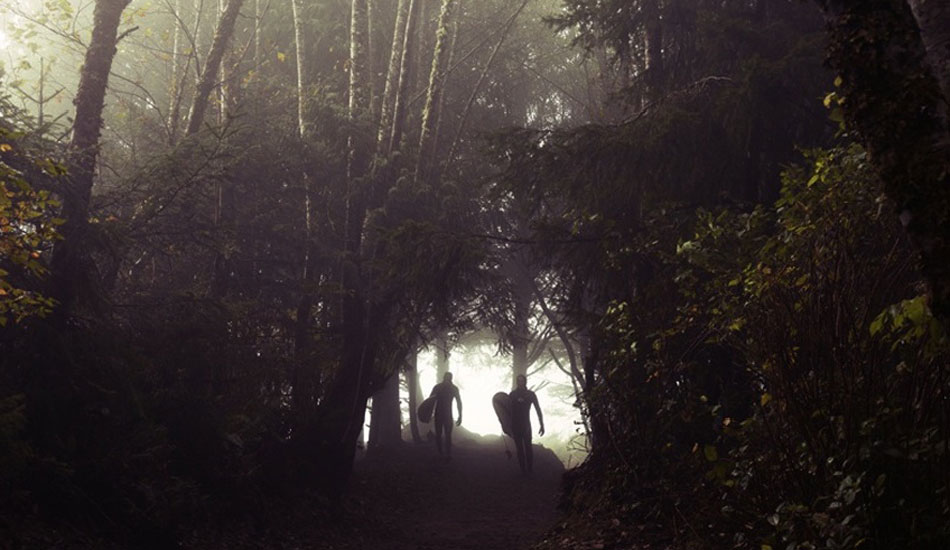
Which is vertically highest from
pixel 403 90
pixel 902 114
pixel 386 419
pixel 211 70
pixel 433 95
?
pixel 433 95

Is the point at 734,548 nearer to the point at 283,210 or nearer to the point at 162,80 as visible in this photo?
the point at 283,210

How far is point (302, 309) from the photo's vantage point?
1403 centimetres

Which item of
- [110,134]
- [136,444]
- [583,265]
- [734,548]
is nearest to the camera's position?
[734,548]

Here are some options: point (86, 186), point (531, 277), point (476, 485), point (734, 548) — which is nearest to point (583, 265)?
point (734, 548)

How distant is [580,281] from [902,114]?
22.4 feet

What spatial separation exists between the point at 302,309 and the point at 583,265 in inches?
220

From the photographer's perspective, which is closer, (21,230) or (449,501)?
(21,230)

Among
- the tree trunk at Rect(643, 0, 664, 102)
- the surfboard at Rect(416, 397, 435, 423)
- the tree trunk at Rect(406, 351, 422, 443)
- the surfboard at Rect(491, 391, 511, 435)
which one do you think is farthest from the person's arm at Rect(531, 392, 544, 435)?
the tree trunk at Rect(643, 0, 664, 102)

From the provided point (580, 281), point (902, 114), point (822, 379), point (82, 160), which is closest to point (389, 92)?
point (580, 281)

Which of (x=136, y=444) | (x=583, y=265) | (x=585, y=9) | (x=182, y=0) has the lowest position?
(x=136, y=444)

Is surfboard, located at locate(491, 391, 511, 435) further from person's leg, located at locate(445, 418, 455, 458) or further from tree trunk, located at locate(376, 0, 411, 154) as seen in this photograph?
tree trunk, located at locate(376, 0, 411, 154)

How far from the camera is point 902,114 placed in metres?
3.49

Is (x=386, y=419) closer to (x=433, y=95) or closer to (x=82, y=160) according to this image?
(x=433, y=95)

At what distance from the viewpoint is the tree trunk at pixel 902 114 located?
3371mm
